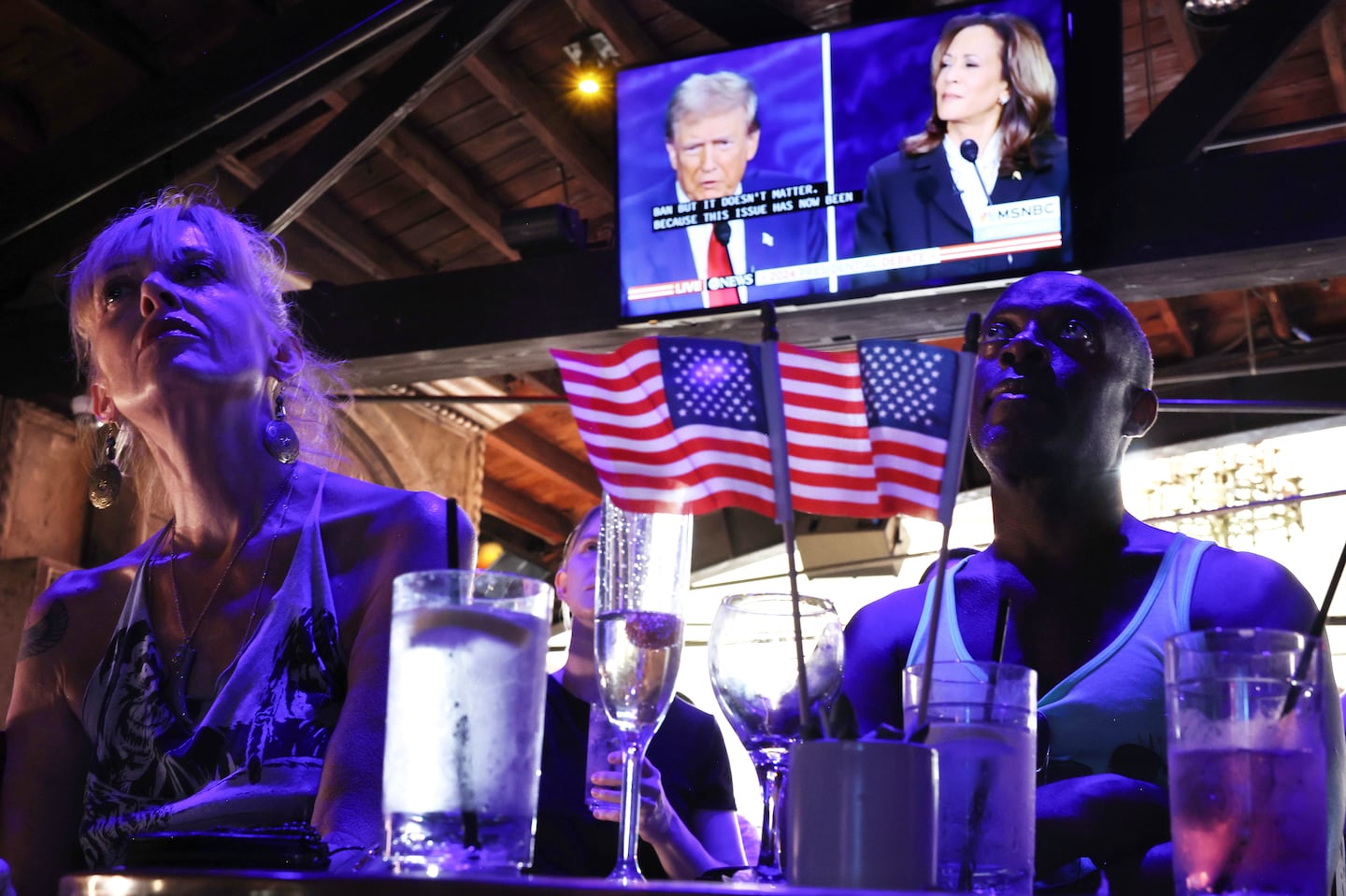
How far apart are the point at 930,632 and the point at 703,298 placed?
10.3 ft

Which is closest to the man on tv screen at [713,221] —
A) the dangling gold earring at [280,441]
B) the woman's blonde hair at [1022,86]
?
the woman's blonde hair at [1022,86]

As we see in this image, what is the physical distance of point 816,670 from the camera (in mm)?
955

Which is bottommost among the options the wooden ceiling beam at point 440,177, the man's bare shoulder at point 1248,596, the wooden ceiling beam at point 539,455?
the man's bare shoulder at point 1248,596

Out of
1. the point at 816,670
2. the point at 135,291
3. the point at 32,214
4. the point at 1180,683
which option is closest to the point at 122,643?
the point at 135,291

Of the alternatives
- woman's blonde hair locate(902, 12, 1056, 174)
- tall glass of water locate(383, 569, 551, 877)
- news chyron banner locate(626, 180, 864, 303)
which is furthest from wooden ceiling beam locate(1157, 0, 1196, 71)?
tall glass of water locate(383, 569, 551, 877)

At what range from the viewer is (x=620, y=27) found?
15.3 feet

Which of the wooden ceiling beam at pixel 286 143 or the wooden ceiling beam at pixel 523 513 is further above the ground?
the wooden ceiling beam at pixel 286 143

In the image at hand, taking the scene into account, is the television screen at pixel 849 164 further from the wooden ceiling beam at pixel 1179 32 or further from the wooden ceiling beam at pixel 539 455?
the wooden ceiling beam at pixel 539 455

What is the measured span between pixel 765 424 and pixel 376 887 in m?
0.39

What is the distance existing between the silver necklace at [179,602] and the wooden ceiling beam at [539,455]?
5.15 m

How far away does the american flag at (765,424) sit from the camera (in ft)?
2.73

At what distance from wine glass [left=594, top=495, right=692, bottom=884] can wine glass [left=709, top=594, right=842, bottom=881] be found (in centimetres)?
6

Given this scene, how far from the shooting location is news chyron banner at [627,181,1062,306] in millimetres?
3535

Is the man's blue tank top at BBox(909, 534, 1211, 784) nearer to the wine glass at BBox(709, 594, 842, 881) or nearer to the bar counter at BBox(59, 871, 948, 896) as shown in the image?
the wine glass at BBox(709, 594, 842, 881)
